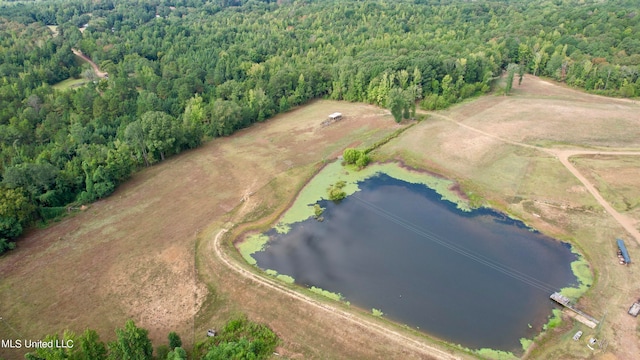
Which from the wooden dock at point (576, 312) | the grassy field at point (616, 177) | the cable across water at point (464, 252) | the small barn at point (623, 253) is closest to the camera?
the wooden dock at point (576, 312)

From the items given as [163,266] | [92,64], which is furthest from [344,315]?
[92,64]

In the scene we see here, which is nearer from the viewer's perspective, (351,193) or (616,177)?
(616,177)

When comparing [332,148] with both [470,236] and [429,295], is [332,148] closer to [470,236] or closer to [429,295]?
[470,236]

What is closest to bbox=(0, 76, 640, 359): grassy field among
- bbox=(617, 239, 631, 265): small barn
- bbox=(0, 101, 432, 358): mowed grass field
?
bbox=(0, 101, 432, 358): mowed grass field

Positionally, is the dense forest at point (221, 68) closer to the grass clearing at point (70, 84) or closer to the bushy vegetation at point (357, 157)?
the grass clearing at point (70, 84)

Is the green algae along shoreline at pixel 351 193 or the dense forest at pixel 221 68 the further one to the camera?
the dense forest at pixel 221 68

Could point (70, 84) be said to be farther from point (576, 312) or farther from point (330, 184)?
point (576, 312)

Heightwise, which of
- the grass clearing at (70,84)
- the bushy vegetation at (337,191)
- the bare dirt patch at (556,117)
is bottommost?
the bushy vegetation at (337,191)

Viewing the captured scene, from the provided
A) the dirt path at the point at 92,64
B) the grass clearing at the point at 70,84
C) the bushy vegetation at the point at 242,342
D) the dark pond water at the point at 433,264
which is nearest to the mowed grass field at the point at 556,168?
the dark pond water at the point at 433,264
